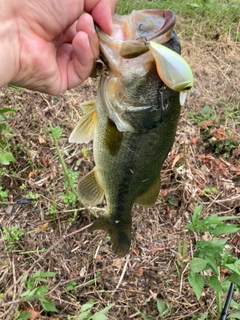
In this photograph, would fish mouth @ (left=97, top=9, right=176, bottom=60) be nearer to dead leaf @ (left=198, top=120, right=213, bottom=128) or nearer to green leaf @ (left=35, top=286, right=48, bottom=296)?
green leaf @ (left=35, top=286, right=48, bottom=296)

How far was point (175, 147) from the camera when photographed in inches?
130

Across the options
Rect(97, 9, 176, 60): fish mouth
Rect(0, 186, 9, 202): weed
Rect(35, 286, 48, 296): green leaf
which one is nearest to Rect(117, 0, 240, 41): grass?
Rect(0, 186, 9, 202): weed

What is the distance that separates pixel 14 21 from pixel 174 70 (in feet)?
2.53

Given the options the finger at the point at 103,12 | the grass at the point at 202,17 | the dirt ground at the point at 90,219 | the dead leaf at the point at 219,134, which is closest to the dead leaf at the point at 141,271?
the dirt ground at the point at 90,219

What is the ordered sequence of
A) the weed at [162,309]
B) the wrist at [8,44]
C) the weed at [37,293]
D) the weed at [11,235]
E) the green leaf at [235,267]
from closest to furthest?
the wrist at [8,44] < the green leaf at [235,267] < the weed at [37,293] < the weed at [162,309] < the weed at [11,235]

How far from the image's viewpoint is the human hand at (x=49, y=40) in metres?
1.61

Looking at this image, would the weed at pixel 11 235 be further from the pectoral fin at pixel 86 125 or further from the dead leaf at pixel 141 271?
the pectoral fin at pixel 86 125

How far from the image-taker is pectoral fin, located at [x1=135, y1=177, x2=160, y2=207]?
6.76 ft

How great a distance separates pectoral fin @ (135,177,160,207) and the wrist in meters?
0.84

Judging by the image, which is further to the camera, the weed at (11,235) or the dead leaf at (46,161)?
the dead leaf at (46,161)

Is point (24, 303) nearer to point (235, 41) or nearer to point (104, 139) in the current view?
point (104, 139)

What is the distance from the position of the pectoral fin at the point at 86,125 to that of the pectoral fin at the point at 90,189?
0.23m

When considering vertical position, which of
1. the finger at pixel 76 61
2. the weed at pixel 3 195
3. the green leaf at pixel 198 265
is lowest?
the weed at pixel 3 195

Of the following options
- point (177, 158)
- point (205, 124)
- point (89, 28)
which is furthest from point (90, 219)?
point (89, 28)
